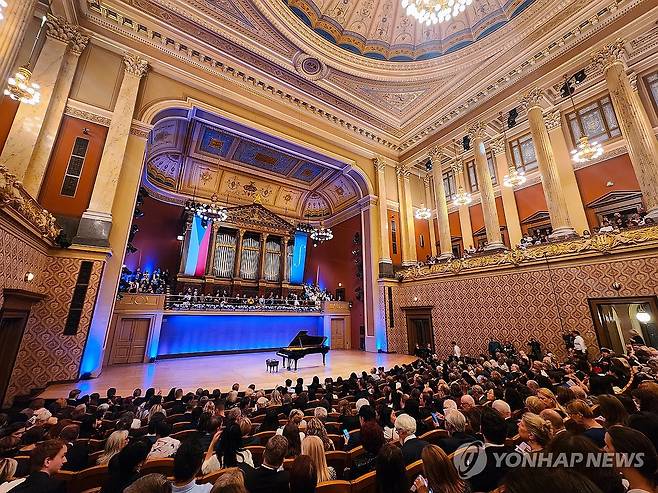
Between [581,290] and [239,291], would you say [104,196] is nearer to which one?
[239,291]

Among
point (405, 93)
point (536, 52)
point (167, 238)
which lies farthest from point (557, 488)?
point (167, 238)

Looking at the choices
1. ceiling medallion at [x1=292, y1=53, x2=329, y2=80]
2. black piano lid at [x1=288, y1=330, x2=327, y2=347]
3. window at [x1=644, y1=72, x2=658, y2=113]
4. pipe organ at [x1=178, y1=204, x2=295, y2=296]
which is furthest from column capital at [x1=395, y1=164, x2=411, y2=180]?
black piano lid at [x1=288, y1=330, x2=327, y2=347]

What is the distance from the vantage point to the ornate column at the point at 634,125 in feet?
23.2

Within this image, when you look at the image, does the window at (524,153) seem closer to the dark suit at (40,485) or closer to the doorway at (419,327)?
the doorway at (419,327)

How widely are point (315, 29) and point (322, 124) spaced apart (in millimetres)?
3481

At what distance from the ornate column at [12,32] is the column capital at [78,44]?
12.9ft

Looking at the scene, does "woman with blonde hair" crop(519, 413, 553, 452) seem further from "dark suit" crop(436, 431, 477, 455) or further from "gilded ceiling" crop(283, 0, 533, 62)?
"gilded ceiling" crop(283, 0, 533, 62)

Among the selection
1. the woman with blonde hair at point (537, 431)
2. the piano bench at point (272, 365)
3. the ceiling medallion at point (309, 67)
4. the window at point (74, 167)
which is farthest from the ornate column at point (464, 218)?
the window at point (74, 167)

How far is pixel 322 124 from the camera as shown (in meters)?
12.6

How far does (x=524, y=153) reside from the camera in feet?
42.0

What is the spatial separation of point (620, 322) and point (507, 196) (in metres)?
6.93

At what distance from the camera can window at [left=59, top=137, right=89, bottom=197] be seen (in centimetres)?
702

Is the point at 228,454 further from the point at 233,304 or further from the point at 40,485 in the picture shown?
the point at 233,304

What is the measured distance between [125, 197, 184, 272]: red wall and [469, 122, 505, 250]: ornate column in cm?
Answer: 1386
